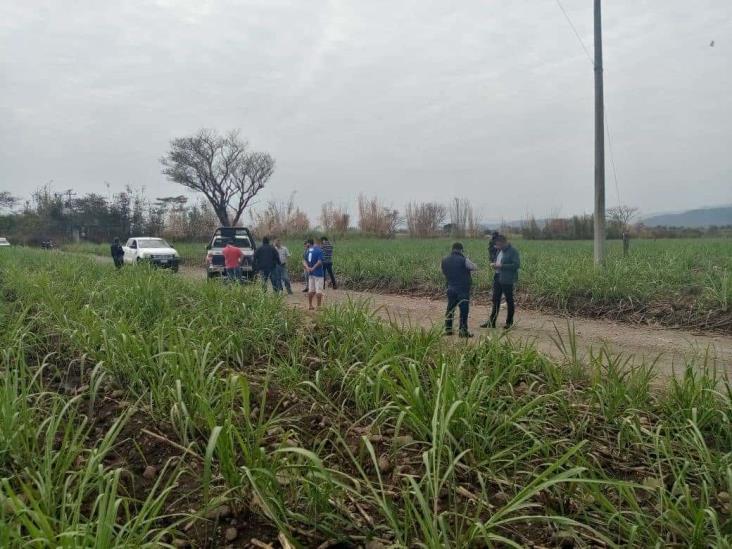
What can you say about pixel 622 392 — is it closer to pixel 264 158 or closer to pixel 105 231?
pixel 264 158

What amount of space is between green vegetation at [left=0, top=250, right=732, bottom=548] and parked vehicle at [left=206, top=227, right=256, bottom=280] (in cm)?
919

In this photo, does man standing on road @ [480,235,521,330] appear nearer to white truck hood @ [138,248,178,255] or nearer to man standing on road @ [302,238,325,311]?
man standing on road @ [302,238,325,311]

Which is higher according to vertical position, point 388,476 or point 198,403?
point 198,403

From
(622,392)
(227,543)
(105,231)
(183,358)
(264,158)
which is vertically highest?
(264,158)

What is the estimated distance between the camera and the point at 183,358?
3.75 meters

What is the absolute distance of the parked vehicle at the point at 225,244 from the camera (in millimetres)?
14344

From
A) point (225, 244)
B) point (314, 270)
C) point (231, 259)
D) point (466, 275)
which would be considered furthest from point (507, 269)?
point (225, 244)

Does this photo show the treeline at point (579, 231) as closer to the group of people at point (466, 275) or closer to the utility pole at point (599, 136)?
the utility pole at point (599, 136)

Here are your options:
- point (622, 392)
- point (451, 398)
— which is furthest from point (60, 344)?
point (622, 392)

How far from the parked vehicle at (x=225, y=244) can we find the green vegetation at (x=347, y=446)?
9.19 metres

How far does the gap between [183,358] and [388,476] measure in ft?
6.04

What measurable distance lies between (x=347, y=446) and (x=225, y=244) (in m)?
13.7

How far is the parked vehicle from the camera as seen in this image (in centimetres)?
1434

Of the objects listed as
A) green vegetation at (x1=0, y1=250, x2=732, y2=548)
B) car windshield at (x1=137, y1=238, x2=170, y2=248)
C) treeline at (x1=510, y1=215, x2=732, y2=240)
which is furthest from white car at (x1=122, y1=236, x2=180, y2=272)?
treeline at (x1=510, y1=215, x2=732, y2=240)
